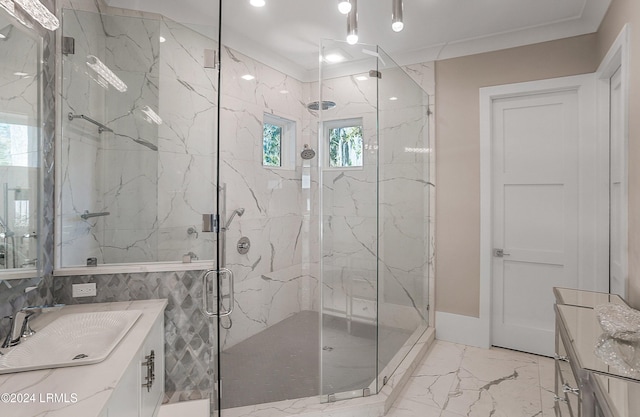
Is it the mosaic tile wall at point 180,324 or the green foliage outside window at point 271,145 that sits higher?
the green foliage outside window at point 271,145

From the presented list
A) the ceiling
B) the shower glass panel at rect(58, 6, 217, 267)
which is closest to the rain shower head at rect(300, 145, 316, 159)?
the ceiling

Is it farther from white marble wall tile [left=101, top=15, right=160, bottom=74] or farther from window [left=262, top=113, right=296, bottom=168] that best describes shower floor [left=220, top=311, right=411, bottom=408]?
white marble wall tile [left=101, top=15, right=160, bottom=74]

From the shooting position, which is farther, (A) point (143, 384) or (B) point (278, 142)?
(B) point (278, 142)

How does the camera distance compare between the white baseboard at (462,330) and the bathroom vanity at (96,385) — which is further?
the white baseboard at (462,330)

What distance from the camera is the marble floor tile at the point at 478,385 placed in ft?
6.87

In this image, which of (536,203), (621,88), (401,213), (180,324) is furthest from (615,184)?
(180,324)

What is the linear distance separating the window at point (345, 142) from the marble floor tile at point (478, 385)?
160 cm

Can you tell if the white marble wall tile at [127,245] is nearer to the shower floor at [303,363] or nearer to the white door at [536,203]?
the shower floor at [303,363]

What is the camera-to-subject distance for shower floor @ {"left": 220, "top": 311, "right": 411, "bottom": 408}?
2.07 meters

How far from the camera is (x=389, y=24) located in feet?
8.63

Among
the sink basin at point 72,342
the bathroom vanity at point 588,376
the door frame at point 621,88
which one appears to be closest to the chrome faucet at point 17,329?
the sink basin at point 72,342

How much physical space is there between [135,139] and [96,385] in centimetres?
146

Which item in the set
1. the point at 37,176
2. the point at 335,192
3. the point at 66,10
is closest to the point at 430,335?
the point at 335,192

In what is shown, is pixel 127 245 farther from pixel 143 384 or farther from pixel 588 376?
pixel 588 376
